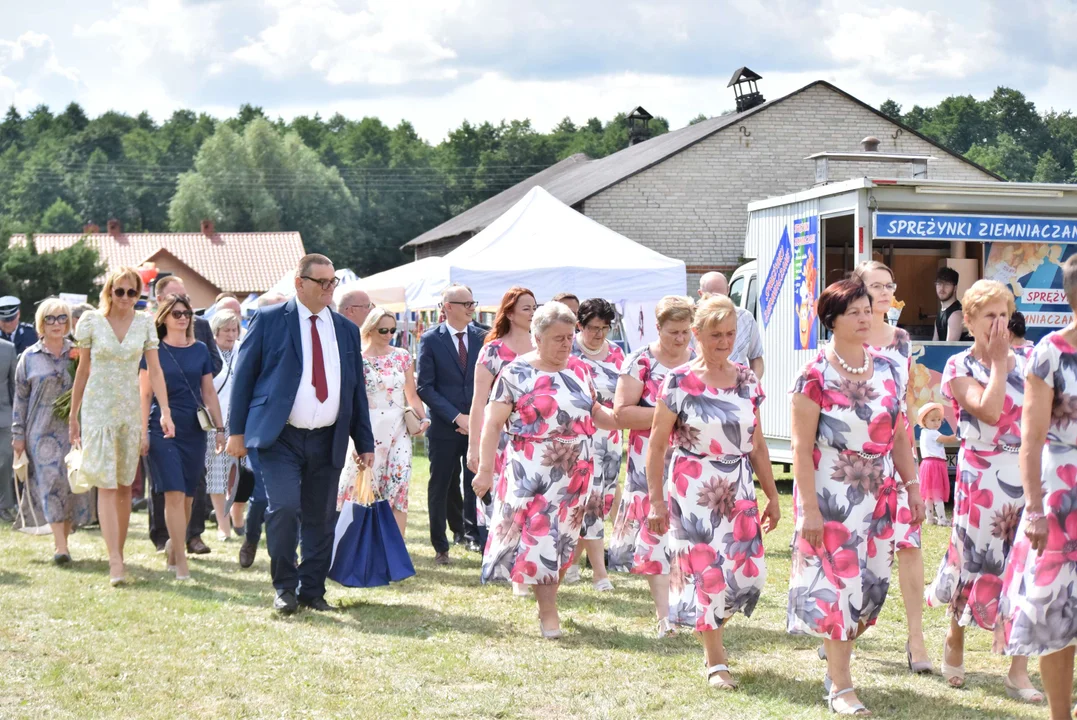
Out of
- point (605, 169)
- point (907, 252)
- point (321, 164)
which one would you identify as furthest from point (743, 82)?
point (321, 164)

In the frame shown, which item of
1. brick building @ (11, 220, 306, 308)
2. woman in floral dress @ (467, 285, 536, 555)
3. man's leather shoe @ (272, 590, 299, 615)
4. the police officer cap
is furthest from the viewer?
brick building @ (11, 220, 306, 308)

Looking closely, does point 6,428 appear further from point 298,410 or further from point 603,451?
point 603,451

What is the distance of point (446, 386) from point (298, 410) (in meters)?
2.52

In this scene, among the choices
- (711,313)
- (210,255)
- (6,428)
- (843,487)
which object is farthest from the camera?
(210,255)

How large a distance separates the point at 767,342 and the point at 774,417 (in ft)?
2.83

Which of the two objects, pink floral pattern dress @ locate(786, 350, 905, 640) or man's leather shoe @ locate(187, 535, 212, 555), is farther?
man's leather shoe @ locate(187, 535, 212, 555)

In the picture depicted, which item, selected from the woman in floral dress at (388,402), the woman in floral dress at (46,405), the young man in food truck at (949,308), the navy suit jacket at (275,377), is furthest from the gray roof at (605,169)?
the navy suit jacket at (275,377)

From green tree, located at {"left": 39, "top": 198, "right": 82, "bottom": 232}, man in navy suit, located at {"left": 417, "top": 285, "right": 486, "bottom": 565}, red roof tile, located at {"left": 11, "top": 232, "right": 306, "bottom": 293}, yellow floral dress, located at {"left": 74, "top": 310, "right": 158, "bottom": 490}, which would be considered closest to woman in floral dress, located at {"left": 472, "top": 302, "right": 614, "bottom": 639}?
man in navy suit, located at {"left": 417, "top": 285, "right": 486, "bottom": 565}

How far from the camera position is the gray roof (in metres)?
35.3

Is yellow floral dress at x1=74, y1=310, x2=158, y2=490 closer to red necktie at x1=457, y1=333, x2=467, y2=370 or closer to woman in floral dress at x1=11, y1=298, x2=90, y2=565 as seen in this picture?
woman in floral dress at x1=11, y1=298, x2=90, y2=565

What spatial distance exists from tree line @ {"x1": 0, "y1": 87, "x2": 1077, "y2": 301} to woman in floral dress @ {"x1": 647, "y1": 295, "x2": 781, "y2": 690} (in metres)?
54.9

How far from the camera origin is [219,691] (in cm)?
560

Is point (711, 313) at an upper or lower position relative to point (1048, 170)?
lower

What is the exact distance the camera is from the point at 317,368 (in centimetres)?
730
